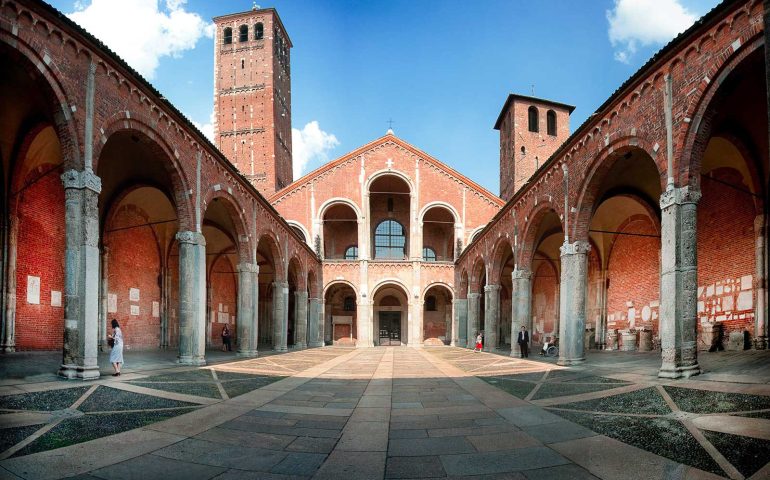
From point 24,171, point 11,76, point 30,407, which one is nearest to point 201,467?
point 30,407

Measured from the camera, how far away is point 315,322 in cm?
3206

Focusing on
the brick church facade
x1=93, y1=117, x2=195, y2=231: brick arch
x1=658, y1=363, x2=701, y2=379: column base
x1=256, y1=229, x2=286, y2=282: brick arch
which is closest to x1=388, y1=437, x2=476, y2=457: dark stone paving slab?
the brick church facade

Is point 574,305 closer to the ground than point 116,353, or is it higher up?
higher up

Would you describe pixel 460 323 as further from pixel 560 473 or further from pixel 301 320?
pixel 560 473

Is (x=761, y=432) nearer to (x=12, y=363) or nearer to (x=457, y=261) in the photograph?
(x=12, y=363)

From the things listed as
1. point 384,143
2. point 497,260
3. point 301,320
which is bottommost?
point 301,320

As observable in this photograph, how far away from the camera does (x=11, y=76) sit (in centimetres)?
1057

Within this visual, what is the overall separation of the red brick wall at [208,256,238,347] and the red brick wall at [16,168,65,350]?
12.1 metres

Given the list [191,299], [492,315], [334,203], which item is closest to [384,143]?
[334,203]

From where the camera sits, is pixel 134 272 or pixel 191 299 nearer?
pixel 191 299

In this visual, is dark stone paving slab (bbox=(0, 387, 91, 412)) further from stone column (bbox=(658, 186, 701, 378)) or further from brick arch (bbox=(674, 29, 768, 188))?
brick arch (bbox=(674, 29, 768, 188))

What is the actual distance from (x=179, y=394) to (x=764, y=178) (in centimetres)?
1570

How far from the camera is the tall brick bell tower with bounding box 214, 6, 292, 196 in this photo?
44.6 meters

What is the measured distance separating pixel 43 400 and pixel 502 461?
7.05 m
